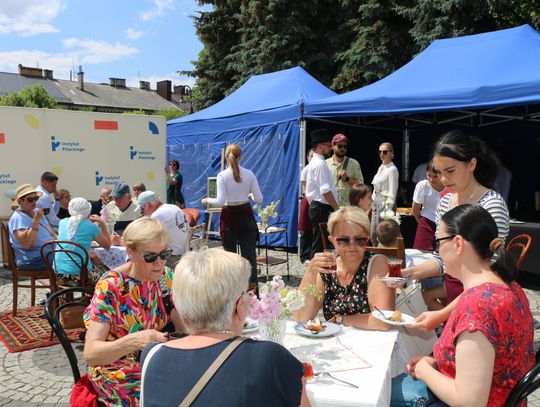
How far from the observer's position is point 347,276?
2.65 meters

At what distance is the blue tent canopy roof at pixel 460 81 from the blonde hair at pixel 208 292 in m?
5.08

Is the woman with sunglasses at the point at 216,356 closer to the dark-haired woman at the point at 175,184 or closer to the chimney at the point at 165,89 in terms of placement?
the dark-haired woman at the point at 175,184

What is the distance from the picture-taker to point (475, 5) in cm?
1308

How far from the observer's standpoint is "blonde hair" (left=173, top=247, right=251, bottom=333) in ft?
4.67

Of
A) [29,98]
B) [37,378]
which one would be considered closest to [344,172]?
[37,378]

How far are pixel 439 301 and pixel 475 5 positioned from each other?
11.9m

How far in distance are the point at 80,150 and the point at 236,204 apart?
4670 mm

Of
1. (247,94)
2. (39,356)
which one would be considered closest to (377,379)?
(39,356)

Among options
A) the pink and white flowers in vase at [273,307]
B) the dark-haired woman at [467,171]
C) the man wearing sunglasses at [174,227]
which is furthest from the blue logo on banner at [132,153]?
the pink and white flowers in vase at [273,307]

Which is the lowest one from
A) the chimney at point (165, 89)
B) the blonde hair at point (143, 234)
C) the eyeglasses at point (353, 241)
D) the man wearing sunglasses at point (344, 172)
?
the eyeglasses at point (353, 241)

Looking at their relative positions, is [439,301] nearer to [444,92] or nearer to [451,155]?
[451,155]

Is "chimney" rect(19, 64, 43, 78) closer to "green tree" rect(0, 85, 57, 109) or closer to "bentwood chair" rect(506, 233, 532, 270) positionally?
"green tree" rect(0, 85, 57, 109)

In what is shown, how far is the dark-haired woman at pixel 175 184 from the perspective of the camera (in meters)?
10.5

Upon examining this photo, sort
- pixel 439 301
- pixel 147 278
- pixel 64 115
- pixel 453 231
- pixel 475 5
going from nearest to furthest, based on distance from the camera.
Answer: pixel 453 231, pixel 147 278, pixel 439 301, pixel 64 115, pixel 475 5
